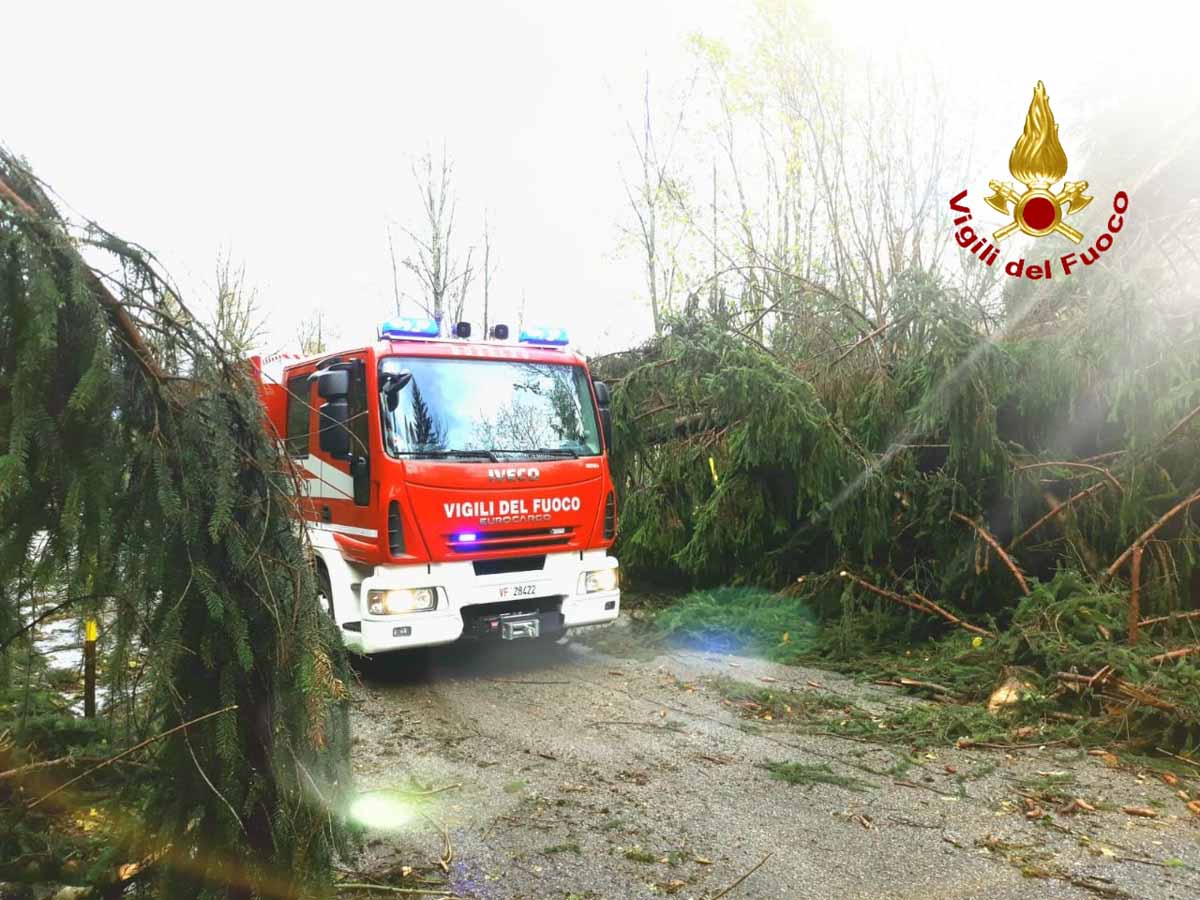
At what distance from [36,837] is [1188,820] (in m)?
4.80

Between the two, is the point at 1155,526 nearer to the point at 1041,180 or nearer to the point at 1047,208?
the point at 1041,180


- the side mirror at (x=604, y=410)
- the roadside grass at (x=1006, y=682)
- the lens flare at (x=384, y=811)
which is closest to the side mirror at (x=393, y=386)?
the side mirror at (x=604, y=410)

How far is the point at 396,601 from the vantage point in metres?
6.01

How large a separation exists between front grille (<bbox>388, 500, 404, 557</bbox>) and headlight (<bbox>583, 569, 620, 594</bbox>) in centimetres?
153

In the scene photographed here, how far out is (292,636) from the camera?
262cm

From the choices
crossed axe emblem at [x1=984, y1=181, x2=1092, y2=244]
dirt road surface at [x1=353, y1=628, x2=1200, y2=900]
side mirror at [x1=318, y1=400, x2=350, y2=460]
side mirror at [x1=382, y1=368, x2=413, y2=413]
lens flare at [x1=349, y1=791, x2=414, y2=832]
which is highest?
crossed axe emblem at [x1=984, y1=181, x2=1092, y2=244]

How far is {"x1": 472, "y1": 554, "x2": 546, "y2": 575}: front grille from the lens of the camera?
252 inches

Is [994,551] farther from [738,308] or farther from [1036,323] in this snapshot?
[738,308]

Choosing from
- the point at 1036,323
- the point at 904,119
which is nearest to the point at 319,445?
the point at 1036,323

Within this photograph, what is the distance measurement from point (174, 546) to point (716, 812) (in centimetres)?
279

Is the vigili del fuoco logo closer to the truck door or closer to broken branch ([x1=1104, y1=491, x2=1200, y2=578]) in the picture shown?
broken branch ([x1=1104, y1=491, x2=1200, y2=578])

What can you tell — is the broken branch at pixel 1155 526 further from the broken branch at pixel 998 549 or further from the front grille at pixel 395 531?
the front grille at pixel 395 531

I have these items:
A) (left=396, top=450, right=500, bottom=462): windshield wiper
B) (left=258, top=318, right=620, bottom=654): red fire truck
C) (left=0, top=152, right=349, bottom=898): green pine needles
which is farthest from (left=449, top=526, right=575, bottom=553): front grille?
(left=0, top=152, right=349, bottom=898): green pine needles

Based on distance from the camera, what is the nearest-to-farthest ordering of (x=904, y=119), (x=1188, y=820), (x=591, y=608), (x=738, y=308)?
(x=1188, y=820), (x=591, y=608), (x=738, y=308), (x=904, y=119)
